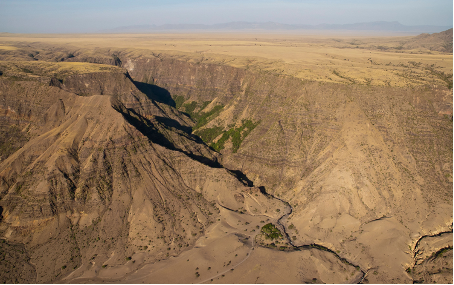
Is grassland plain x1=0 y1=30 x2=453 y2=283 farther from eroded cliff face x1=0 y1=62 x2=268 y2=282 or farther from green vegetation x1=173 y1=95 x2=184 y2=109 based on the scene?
green vegetation x1=173 y1=95 x2=184 y2=109

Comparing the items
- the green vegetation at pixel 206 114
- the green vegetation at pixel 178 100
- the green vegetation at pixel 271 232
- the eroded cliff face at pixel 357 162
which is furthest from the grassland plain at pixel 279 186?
the green vegetation at pixel 178 100

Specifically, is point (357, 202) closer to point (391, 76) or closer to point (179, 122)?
point (391, 76)

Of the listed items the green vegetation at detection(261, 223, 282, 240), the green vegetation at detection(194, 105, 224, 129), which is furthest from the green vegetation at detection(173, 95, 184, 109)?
the green vegetation at detection(261, 223, 282, 240)

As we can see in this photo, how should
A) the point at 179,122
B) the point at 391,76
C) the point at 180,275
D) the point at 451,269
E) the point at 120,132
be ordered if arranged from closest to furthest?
the point at 451,269 < the point at 180,275 < the point at 120,132 < the point at 391,76 < the point at 179,122

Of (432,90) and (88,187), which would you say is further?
(432,90)

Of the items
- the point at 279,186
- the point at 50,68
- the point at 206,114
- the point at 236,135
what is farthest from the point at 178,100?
the point at 279,186

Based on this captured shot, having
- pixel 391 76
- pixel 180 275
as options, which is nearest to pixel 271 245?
pixel 180 275

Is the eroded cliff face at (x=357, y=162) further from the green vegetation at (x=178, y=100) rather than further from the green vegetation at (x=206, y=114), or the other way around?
the green vegetation at (x=178, y=100)
